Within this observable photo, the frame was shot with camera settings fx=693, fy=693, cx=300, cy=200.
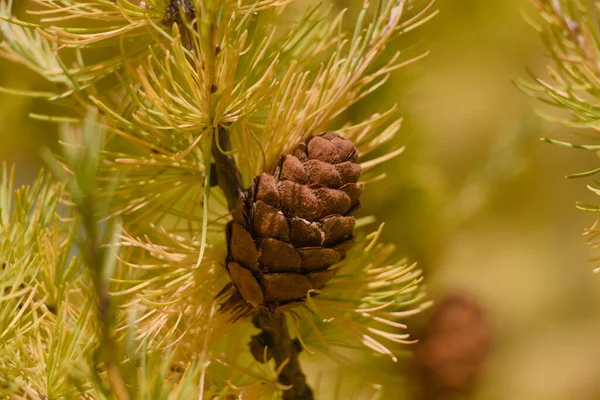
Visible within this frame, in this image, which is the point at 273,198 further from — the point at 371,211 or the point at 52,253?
the point at 371,211

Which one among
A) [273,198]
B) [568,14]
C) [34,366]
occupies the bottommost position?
[34,366]

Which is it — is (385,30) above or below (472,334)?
above

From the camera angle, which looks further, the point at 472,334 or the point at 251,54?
the point at 472,334

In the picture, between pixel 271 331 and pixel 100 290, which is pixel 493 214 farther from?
pixel 100 290

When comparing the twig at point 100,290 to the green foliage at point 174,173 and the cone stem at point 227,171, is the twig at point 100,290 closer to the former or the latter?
the green foliage at point 174,173

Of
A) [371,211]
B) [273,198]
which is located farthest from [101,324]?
[371,211]

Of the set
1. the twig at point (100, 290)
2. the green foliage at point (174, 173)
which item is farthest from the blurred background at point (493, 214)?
the twig at point (100, 290)

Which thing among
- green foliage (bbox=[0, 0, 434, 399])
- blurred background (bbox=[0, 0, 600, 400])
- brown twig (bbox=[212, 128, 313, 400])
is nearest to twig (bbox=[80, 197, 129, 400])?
green foliage (bbox=[0, 0, 434, 399])
